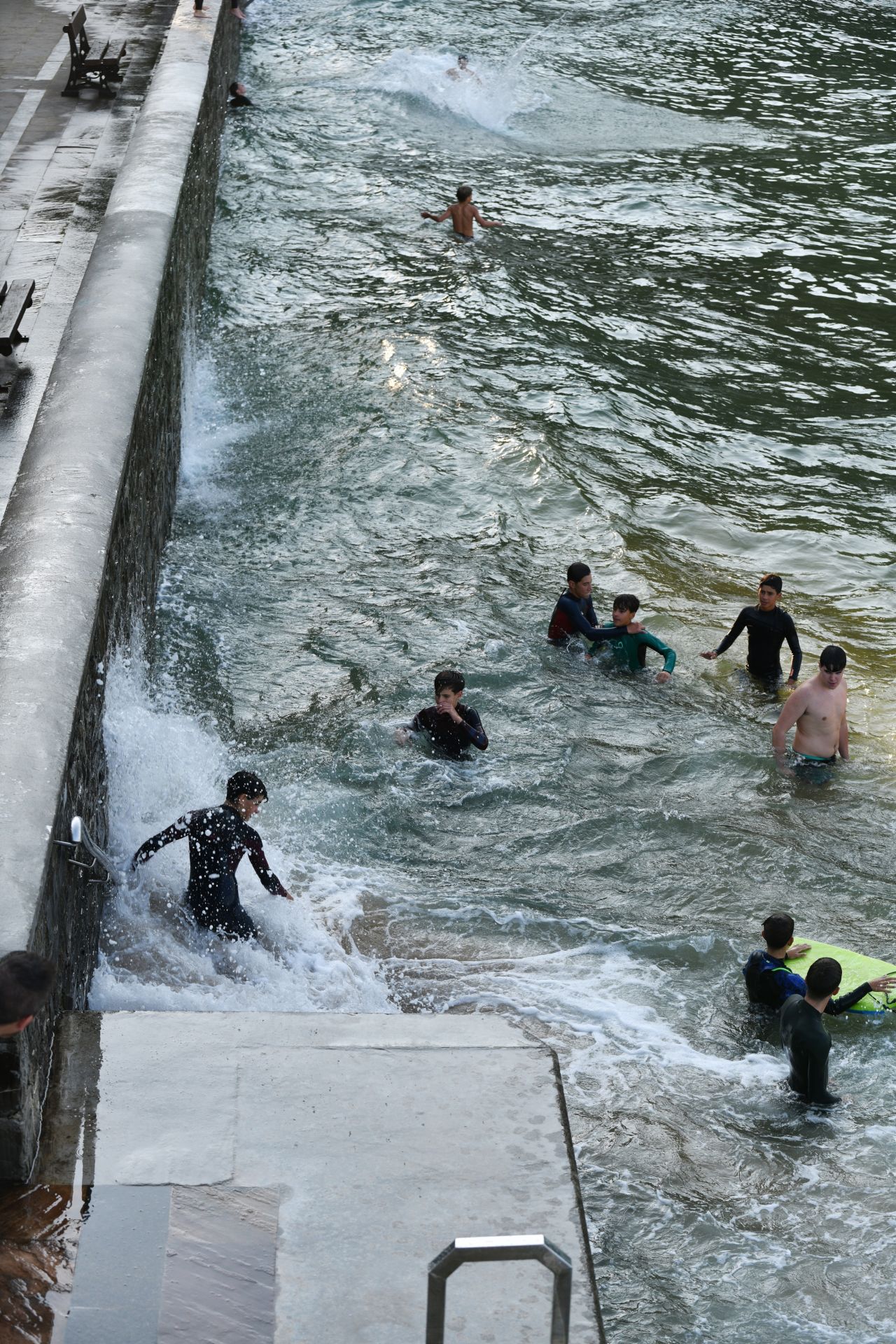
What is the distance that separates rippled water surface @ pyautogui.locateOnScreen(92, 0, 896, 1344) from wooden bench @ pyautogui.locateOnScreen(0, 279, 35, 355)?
7.20 ft

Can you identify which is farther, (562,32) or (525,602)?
(562,32)

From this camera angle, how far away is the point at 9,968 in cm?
480

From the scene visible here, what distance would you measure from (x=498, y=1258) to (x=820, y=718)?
7198 mm

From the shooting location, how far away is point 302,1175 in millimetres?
5094

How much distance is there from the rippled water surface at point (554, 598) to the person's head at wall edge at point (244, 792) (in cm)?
64

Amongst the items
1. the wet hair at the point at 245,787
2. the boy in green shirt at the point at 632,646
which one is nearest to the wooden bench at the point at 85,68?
the boy in green shirt at the point at 632,646

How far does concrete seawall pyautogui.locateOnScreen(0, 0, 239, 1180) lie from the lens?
5500 millimetres

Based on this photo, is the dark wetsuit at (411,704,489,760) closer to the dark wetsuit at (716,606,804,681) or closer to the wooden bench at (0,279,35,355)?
the dark wetsuit at (716,606,804,681)

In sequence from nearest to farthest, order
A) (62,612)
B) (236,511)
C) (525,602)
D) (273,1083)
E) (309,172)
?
(273,1083) → (62,612) → (525,602) → (236,511) → (309,172)

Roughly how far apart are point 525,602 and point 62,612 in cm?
581

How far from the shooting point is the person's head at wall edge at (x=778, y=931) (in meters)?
7.75

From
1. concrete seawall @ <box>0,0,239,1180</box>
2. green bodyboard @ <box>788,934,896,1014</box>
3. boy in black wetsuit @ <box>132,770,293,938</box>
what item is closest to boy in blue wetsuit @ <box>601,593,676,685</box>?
green bodyboard @ <box>788,934,896,1014</box>

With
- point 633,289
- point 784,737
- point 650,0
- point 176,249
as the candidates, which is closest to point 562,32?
point 650,0

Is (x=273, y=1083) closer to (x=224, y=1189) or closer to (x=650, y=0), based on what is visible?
(x=224, y=1189)
